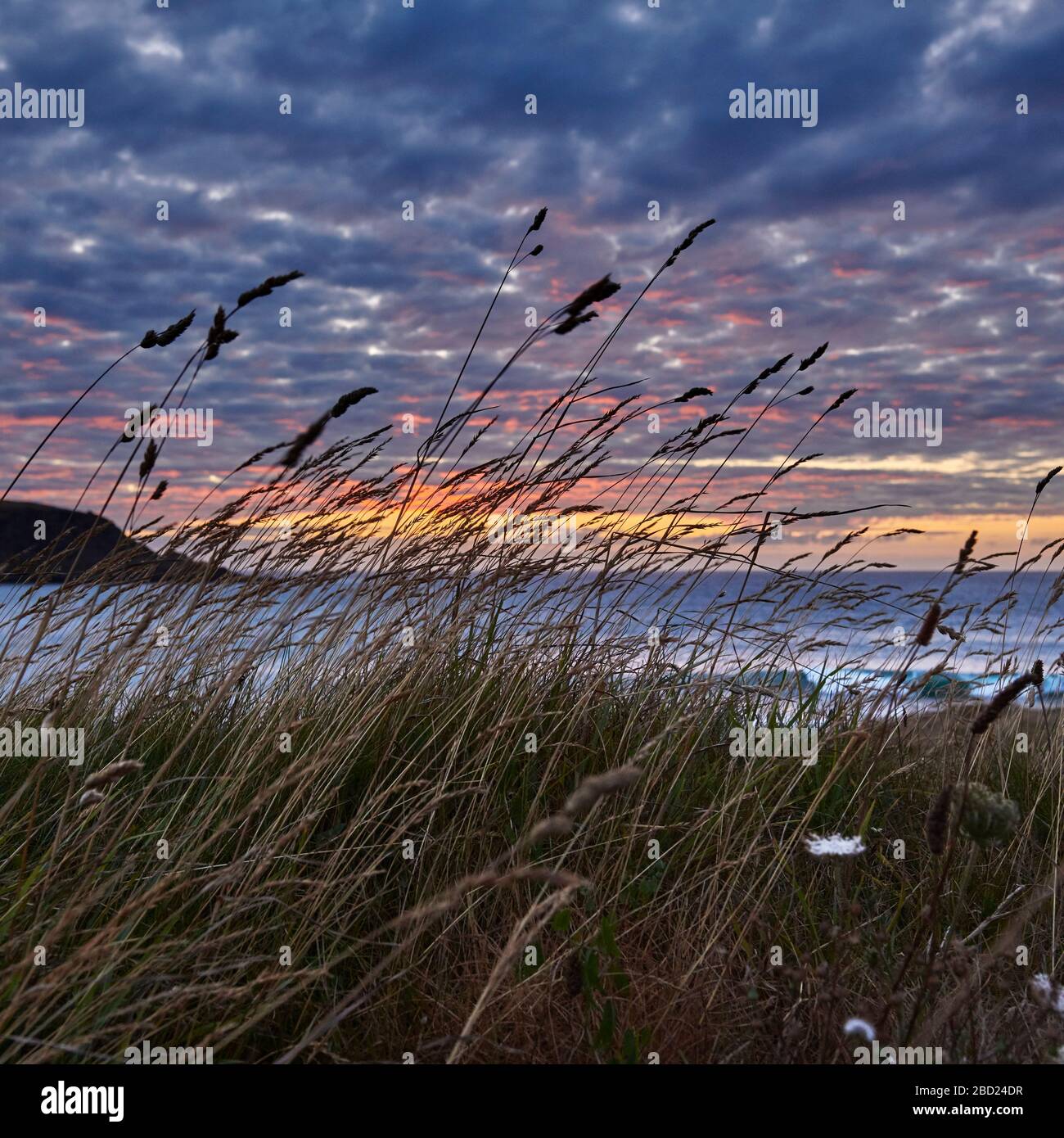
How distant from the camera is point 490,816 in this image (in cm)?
269

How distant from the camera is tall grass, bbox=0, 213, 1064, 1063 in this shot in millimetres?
1839

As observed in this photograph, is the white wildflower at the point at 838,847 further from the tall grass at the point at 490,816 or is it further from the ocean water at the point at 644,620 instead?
the ocean water at the point at 644,620

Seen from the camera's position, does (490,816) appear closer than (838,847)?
No

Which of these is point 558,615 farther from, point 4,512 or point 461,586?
point 4,512

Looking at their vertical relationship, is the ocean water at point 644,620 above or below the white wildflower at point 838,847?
above

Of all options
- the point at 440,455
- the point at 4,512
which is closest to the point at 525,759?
the point at 440,455

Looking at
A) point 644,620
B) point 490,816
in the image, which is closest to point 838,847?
point 490,816

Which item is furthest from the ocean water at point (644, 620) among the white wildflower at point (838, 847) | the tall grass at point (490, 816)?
the white wildflower at point (838, 847)

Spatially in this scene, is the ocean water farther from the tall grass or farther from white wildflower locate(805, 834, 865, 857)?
white wildflower locate(805, 834, 865, 857)

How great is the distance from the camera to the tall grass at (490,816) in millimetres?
1839

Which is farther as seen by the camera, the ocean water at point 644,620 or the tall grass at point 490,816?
the ocean water at point 644,620

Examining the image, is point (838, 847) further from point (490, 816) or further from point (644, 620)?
point (644, 620)

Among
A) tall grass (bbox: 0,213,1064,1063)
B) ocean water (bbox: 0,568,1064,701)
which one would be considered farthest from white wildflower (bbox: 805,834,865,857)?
ocean water (bbox: 0,568,1064,701)

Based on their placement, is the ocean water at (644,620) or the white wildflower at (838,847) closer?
the white wildflower at (838,847)
